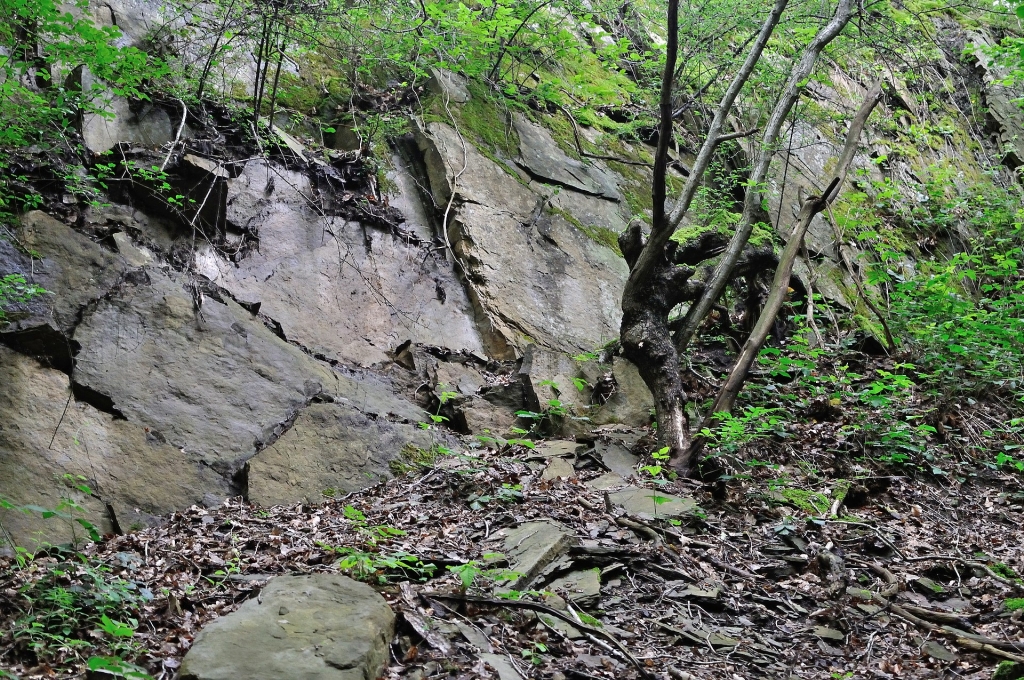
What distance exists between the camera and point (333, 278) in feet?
26.5

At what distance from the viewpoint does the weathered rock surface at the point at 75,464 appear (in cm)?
464

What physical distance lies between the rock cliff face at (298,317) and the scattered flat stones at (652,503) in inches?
73.5

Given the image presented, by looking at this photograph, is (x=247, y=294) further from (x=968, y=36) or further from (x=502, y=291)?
(x=968, y=36)

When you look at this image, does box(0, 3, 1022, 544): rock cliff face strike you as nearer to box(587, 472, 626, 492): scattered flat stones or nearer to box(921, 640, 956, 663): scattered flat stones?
box(587, 472, 626, 492): scattered flat stones

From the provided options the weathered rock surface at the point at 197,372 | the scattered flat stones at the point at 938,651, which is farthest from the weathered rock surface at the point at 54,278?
the scattered flat stones at the point at 938,651

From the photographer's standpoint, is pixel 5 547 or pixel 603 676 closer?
pixel 603 676

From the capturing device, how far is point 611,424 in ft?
25.8

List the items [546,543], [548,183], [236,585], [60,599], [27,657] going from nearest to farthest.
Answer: [27,657] → [60,599] → [236,585] → [546,543] → [548,183]

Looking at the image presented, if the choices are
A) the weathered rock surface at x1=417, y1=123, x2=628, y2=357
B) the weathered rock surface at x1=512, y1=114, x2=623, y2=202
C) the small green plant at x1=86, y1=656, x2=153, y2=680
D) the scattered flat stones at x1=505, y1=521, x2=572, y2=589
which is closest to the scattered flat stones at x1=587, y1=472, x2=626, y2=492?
the scattered flat stones at x1=505, y1=521, x2=572, y2=589

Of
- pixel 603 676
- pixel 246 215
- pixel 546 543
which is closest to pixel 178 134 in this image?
pixel 246 215

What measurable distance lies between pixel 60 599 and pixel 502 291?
247 inches

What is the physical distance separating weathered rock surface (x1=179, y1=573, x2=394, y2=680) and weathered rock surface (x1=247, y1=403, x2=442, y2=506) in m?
2.12

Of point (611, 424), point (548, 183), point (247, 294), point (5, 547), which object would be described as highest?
point (548, 183)

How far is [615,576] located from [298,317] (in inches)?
178
